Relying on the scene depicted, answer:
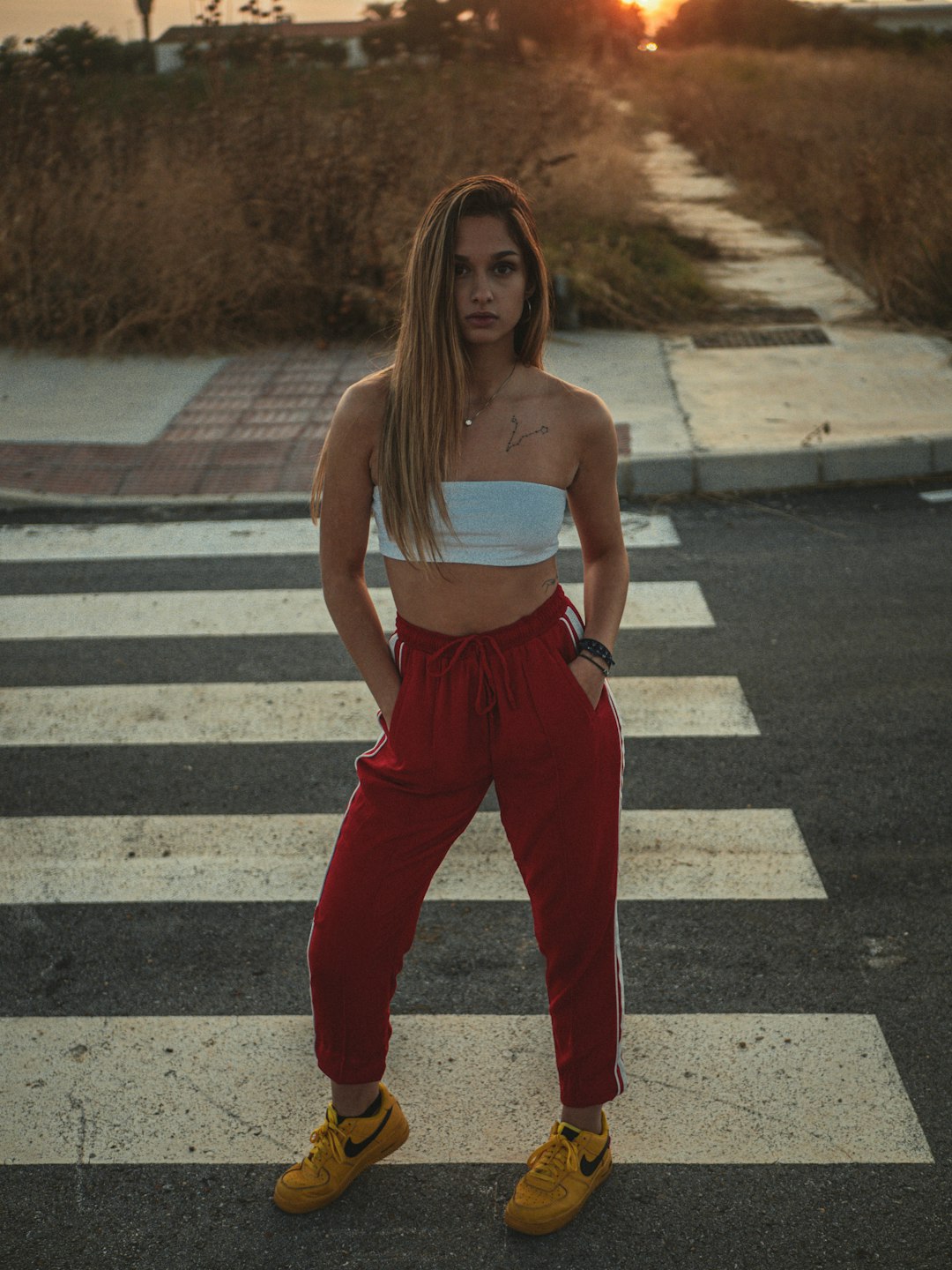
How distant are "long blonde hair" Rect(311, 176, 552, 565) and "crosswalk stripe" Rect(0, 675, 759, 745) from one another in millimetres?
2397

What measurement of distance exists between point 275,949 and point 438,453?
1.73 metres

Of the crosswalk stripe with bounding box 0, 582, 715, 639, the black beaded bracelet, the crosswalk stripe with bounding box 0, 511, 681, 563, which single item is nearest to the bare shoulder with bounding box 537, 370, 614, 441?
the black beaded bracelet

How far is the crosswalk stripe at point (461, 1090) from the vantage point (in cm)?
273

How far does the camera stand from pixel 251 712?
189 inches

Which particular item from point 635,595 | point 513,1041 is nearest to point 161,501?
point 635,595

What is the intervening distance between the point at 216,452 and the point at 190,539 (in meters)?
1.30

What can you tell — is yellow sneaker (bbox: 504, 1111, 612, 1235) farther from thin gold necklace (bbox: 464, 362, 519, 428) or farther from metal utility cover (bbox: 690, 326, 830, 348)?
metal utility cover (bbox: 690, 326, 830, 348)

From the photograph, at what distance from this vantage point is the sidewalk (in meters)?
7.25

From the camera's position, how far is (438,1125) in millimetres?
2812

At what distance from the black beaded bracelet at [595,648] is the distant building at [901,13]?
5085 centimetres

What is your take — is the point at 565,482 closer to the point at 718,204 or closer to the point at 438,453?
the point at 438,453

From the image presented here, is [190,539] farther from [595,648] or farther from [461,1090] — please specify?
[595,648]

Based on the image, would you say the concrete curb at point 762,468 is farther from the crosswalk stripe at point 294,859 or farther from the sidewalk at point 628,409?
→ the crosswalk stripe at point 294,859

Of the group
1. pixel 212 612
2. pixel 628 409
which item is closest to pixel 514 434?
pixel 212 612
